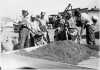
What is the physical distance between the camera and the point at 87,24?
21.8ft

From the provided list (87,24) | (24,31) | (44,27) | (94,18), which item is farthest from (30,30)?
(94,18)

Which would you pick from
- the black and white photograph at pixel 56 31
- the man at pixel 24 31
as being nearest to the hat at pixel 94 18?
the black and white photograph at pixel 56 31

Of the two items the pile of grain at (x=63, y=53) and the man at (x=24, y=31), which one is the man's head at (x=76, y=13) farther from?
the pile of grain at (x=63, y=53)

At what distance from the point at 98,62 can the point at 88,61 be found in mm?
213

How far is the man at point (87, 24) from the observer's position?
6543 mm

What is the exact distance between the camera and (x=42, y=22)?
273 inches

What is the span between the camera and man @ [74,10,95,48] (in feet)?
21.5

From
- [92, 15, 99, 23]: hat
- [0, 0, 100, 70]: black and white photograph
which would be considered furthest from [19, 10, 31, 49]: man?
[92, 15, 99, 23]: hat

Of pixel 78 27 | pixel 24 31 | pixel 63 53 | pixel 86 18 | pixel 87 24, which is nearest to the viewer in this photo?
pixel 63 53

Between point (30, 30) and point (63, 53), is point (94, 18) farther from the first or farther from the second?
point (63, 53)

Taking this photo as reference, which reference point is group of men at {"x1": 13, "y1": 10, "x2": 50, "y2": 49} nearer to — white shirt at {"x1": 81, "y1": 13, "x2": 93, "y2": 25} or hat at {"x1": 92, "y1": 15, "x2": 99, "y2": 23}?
white shirt at {"x1": 81, "y1": 13, "x2": 93, "y2": 25}

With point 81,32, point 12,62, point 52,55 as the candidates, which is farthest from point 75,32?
point 12,62

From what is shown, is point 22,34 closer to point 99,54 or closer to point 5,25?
point 5,25

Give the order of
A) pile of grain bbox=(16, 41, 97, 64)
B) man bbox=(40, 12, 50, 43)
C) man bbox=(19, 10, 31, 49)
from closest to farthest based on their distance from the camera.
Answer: pile of grain bbox=(16, 41, 97, 64) < man bbox=(19, 10, 31, 49) < man bbox=(40, 12, 50, 43)
